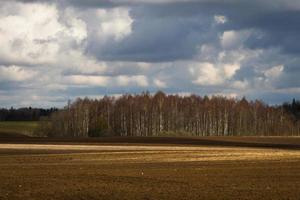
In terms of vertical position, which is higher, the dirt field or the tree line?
the tree line

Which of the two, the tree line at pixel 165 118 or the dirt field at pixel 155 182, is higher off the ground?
the tree line at pixel 165 118

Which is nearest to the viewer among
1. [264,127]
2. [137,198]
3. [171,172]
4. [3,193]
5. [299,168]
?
[137,198]

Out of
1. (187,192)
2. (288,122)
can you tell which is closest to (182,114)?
(288,122)

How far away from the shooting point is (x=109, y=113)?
176750mm

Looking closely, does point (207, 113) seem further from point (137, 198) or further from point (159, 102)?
point (137, 198)

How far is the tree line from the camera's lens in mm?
170125

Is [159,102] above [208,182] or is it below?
above

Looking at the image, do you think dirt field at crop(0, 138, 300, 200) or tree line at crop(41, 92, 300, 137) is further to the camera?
tree line at crop(41, 92, 300, 137)

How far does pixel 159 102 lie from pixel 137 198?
15417 cm

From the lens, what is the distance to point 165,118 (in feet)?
570

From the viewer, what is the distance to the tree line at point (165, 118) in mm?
170125

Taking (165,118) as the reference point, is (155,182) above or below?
below

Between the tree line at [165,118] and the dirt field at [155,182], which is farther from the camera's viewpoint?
the tree line at [165,118]

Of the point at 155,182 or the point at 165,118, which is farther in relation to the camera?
the point at 165,118
